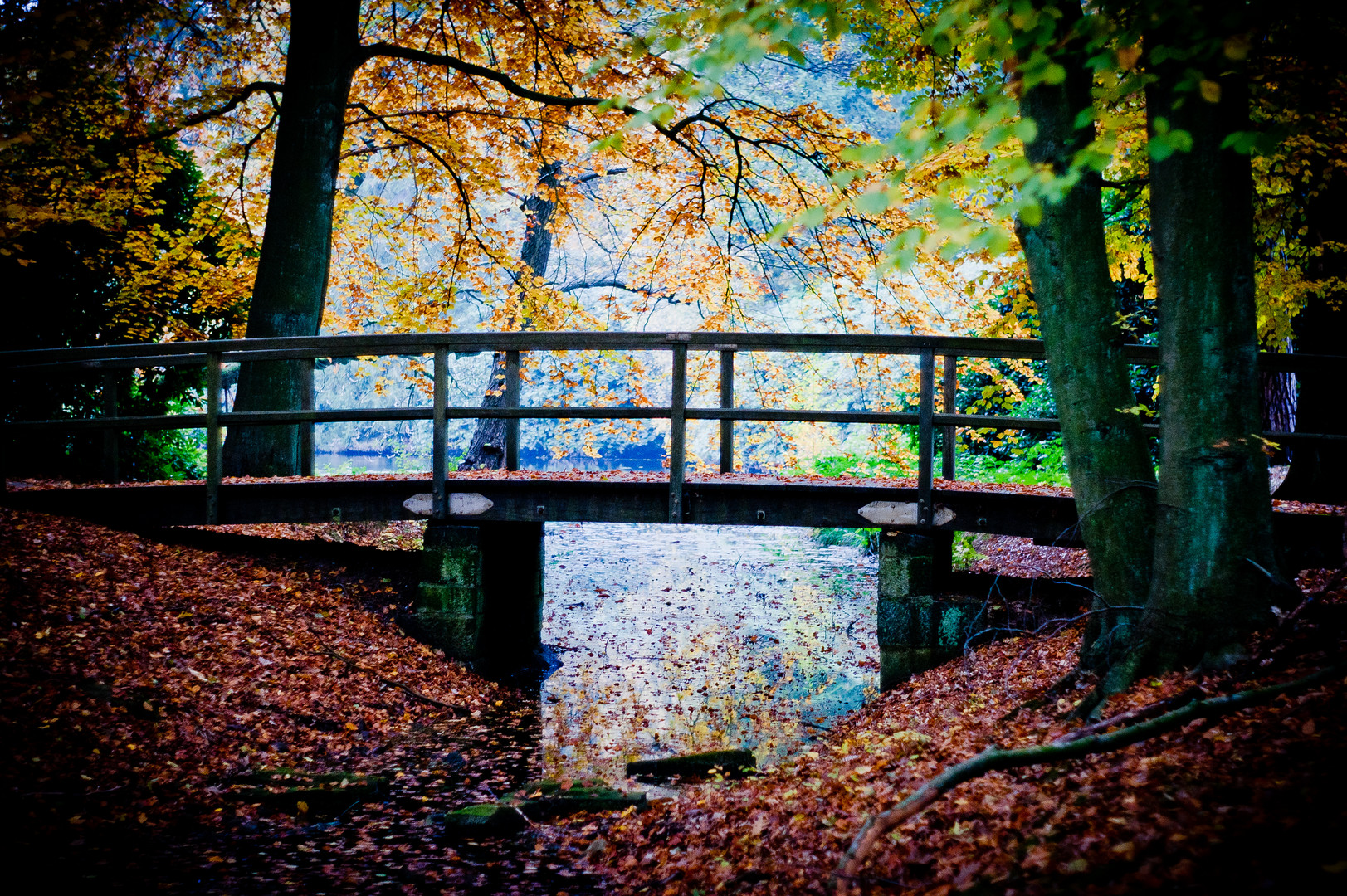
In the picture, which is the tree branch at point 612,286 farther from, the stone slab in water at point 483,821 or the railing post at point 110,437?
the stone slab in water at point 483,821

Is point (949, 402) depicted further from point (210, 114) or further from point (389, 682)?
point (210, 114)

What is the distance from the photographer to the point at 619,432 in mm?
12578

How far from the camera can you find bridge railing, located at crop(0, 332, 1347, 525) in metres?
6.89

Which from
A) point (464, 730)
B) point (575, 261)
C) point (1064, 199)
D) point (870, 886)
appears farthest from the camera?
point (575, 261)

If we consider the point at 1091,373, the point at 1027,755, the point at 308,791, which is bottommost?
the point at 308,791

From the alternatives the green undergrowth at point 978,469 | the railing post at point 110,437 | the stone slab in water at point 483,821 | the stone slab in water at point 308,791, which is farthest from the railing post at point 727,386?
the railing post at point 110,437

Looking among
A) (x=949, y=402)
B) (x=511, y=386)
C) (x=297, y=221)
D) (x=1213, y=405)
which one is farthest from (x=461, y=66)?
(x=1213, y=405)

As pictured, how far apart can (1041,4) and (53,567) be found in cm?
735

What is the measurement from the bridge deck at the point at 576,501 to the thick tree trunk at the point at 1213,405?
2.56 meters

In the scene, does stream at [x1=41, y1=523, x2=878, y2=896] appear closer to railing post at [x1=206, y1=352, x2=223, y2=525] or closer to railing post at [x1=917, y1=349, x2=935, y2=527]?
railing post at [x1=917, y1=349, x2=935, y2=527]

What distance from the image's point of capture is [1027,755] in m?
3.13

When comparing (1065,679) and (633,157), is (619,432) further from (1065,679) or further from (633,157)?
(1065,679)

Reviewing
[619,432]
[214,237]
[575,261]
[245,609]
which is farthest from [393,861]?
[575,261]

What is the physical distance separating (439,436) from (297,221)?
10.2 ft
